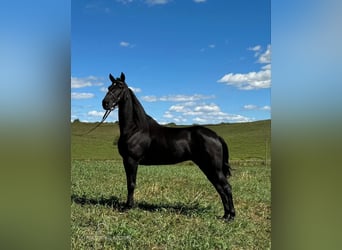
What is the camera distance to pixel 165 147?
2.65 meters

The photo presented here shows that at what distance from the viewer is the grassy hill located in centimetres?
224

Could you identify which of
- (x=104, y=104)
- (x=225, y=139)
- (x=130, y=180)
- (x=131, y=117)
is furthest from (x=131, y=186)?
(x=225, y=139)

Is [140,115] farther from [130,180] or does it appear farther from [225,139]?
[225,139]

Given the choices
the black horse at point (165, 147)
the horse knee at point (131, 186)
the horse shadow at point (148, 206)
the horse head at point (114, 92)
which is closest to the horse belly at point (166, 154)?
the black horse at point (165, 147)

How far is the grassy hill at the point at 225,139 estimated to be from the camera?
7.36 ft

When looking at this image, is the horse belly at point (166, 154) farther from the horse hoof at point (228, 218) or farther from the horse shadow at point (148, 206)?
the horse hoof at point (228, 218)

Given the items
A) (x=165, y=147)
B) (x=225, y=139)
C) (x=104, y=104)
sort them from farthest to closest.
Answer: (x=165, y=147)
(x=225, y=139)
(x=104, y=104)

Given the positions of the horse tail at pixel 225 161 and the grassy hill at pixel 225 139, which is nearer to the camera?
the grassy hill at pixel 225 139

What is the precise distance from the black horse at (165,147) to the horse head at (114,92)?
0.08 ft

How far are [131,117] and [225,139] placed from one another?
2.23 feet
